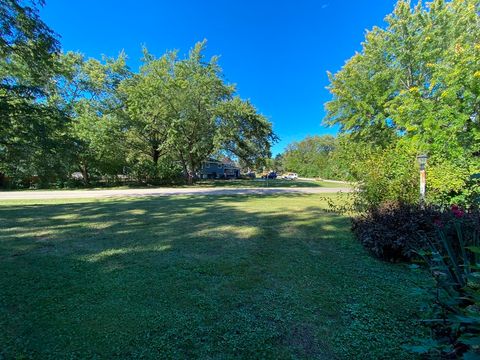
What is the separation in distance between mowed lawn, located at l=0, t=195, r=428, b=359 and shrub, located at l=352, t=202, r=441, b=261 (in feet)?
0.84

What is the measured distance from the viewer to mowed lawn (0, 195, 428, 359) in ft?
6.54

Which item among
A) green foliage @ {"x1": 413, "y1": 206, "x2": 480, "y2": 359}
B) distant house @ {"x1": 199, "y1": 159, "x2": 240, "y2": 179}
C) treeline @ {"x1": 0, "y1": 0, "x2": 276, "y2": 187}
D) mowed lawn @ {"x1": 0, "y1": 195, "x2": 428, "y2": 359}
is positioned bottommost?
mowed lawn @ {"x1": 0, "y1": 195, "x2": 428, "y2": 359}

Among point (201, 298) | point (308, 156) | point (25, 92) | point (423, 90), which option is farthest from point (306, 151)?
point (201, 298)

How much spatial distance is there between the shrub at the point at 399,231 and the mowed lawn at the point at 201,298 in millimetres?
257

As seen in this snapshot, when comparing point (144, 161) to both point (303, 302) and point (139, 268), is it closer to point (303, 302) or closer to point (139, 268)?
point (139, 268)

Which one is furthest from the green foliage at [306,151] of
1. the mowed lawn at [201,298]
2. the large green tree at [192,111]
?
the mowed lawn at [201,298]

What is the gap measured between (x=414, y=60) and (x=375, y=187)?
10025mm

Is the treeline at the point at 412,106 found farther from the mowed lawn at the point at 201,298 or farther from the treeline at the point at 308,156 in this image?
the treeline at the point at 308,156

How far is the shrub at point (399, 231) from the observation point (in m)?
3.65

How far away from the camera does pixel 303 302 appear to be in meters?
2.65

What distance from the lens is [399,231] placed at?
3.82 m

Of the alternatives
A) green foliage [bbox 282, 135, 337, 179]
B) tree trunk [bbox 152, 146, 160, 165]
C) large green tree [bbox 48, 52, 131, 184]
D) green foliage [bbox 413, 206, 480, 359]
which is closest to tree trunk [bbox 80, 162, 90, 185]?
large green tree [bbox 48, 52, 131, 184]

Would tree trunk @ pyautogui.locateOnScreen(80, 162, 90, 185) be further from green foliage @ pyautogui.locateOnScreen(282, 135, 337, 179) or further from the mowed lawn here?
green foliage @ pyautogui.locateOnScreen(282, 135, 337, 179)

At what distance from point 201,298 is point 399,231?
325 centimetres
